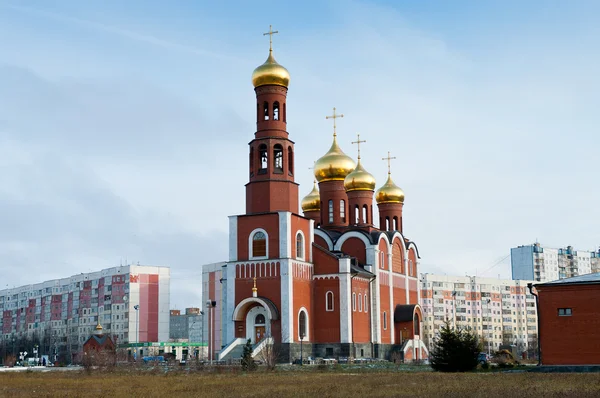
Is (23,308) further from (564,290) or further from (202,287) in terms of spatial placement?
(564,290)

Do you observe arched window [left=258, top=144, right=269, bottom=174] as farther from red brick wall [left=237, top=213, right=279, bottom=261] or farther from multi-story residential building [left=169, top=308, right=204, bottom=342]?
multi-story residential building [left=169, top=308, right=204, bottom=342]

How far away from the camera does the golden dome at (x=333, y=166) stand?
49250mm

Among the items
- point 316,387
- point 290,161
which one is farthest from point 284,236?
point 316,387

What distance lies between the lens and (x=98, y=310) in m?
80.4

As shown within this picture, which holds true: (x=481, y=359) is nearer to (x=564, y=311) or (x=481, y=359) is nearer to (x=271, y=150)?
(x=564, y=311)

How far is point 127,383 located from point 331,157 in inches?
1117

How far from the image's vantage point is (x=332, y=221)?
49.8 m

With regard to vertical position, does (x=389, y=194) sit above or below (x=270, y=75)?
below

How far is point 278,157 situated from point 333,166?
29.0ft

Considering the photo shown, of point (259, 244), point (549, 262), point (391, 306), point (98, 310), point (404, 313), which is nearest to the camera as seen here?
point (259, 244)

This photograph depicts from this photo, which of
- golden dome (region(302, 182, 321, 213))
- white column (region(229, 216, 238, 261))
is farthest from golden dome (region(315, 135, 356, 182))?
white column (region(229, 216, 238, 261))

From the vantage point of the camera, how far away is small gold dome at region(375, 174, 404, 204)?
53.9m

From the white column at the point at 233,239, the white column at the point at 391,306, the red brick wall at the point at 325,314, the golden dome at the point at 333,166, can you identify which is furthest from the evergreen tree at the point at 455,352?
the golden dome at the point at 333,166

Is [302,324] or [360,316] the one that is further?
[360,316]
